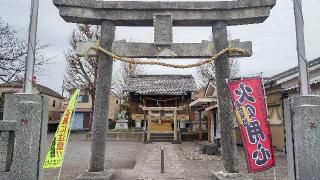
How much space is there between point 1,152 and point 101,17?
5388mm

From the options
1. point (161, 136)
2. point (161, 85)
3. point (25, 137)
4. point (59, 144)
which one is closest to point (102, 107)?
point (59, 144)

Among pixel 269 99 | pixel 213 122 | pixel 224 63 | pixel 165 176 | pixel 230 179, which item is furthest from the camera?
pixel 213 122

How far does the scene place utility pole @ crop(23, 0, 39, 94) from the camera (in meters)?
6.15

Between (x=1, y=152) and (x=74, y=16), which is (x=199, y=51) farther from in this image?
(x=1, y=152)

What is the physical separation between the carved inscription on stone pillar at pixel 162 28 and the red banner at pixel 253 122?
257 cm

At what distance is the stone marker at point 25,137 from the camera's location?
18.9 ft

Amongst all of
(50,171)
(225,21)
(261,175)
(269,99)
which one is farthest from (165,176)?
(269,99)

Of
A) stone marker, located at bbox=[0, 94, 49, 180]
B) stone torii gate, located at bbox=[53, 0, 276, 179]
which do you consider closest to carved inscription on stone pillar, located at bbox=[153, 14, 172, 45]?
stone torii gate, located at bbox=[53, 0, 276, 179]

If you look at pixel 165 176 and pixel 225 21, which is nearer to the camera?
pixel 225 21

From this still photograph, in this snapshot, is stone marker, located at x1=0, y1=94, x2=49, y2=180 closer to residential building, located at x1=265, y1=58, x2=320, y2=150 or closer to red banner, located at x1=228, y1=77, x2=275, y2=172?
red banner, located at x1=228, y1=77, x2=275, y2=172

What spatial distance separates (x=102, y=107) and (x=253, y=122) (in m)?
4.61

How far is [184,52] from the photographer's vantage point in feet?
30.6

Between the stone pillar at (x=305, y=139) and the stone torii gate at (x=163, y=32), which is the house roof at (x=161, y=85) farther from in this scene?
the stone pillar at (x=305, y=139)

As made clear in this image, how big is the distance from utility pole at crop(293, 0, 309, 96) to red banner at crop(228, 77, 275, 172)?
155 centimetres
